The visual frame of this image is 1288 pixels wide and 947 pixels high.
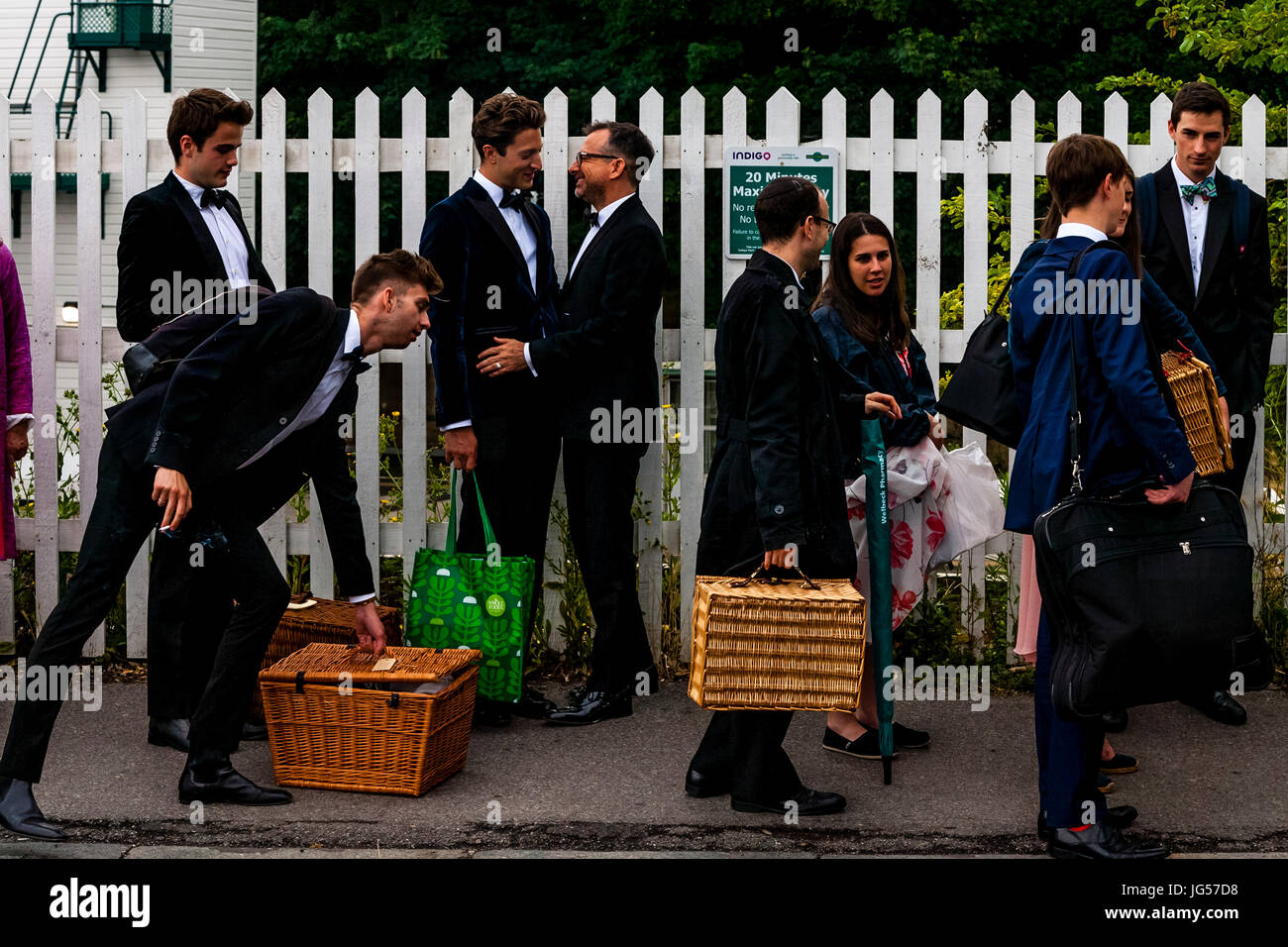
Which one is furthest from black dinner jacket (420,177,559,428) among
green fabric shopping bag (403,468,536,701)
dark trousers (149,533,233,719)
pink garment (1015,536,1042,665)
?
pink garment (1015,536,1042,665)

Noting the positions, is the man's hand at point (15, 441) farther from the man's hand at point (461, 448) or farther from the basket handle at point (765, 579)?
the basket handle at point (765, 579)

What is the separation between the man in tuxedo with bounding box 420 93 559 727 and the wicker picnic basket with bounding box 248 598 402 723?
525mm

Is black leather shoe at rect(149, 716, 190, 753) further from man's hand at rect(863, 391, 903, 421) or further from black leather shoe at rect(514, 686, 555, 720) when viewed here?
man's hand at rect(863, 391, 903, 421)

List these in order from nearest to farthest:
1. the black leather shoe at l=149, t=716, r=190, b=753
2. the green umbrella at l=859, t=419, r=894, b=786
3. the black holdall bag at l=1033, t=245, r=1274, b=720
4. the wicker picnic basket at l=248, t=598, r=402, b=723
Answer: the black holdall bag at l=1033, t=245, r=1274, b=720 → the green umbrella at l=859, t=419, r=894, b=786 → the black leather shoe at l=149, t=716, r=190, b=753 → the wicker picnic basket at l=248, t=598, r=402, b=723

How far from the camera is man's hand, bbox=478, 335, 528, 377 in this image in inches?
229

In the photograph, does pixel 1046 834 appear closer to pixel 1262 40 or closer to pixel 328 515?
pixel 328 515

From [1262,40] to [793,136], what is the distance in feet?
13.8

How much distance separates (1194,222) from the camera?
6.03 metres

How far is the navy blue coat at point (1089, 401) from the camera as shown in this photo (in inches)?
163

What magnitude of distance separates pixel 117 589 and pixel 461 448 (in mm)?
1421

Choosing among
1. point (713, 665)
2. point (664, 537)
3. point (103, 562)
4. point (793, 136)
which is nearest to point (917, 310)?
point (793, 136)

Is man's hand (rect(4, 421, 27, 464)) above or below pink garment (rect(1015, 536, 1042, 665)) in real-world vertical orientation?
above

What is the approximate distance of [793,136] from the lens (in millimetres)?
6465

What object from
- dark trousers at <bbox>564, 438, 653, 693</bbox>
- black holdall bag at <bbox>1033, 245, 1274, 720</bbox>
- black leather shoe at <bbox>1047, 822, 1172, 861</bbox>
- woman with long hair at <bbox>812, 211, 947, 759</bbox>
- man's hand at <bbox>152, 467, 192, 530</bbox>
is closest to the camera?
black holdall bag at <bbox>1033, 245, 1274, 720</bbox>
